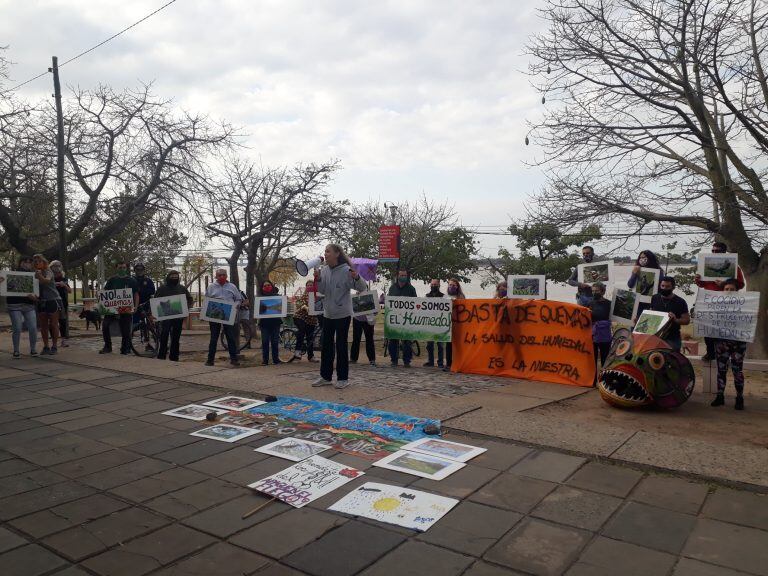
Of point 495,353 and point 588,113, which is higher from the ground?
point 588,113

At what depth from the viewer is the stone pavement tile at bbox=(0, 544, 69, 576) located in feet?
9.85

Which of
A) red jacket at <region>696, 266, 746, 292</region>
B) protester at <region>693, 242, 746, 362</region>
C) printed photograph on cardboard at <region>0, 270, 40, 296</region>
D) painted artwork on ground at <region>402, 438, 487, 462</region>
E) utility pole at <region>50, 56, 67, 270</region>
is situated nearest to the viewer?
painted artwork on ground at <region>402, 438, 487, 462</region>

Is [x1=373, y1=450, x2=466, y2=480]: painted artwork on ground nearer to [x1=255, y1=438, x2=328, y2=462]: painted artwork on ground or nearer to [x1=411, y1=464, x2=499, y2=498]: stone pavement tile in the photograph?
[x1=411, y1=464, x2=499, y2=498]: stone pavement tile

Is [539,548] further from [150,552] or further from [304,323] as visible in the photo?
[304,323]

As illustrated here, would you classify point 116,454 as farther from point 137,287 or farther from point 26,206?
point 26,206

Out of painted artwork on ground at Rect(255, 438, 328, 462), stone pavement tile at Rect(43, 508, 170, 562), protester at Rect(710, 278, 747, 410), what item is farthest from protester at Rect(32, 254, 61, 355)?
protester at Rect(710, 278, 747, 410)

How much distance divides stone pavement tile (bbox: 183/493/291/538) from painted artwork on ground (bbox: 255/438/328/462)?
30.6 inches

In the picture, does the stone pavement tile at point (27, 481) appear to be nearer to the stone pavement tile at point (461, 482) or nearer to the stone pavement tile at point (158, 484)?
the stone pavement tile at point (158, 484)

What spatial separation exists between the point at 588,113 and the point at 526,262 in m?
18.9

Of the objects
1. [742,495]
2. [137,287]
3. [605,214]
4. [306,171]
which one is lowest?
[742,495]

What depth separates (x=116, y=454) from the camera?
4.91 metres

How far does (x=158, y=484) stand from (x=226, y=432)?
4.19ft

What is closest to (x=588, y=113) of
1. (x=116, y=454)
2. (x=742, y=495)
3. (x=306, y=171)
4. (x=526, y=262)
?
(x=306, y=171)

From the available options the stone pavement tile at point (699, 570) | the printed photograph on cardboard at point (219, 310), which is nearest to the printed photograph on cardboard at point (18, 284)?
the printed photograph on cardboard at point (219, 310)
